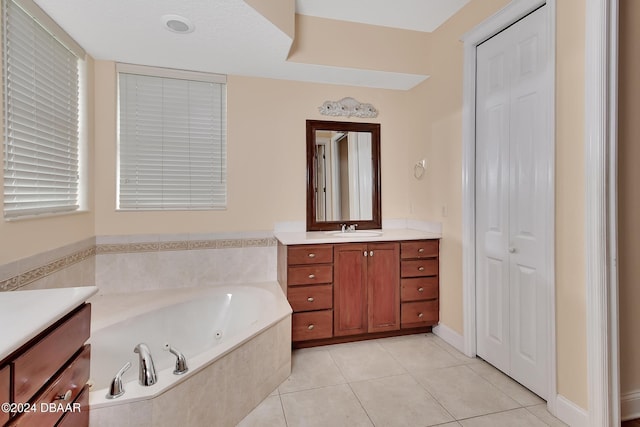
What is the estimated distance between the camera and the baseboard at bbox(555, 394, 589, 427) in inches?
66.1

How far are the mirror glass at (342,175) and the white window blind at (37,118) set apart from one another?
185cm

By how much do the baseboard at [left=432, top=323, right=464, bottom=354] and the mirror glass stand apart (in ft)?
3.60

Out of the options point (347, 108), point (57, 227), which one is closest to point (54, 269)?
point (57, 227)

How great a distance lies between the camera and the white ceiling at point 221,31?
6.26ft

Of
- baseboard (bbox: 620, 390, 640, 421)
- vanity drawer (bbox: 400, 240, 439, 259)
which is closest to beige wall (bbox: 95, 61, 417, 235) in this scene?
vanity drawer (bbox: 400, 240, 439, 259)

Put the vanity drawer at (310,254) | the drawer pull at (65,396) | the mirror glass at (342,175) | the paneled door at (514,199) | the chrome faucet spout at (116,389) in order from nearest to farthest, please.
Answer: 1. the drawer pull at (65,396)
2. the chrome faucet spout at (116,389)
3. the paneled door at (514,199)
4. the vanity drawer at (310,254)
5. the mirror glass at (342,175)

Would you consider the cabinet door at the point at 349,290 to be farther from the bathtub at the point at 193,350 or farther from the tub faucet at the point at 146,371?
the tub faucet at the point at 146,371

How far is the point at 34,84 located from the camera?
187 cm

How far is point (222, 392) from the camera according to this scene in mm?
1711

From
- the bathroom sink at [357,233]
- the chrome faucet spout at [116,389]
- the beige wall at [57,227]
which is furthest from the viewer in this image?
the bathroom sink at [357,233]

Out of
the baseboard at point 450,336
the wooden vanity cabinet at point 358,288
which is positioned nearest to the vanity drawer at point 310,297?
the wooden vanity cabinet at point 358,288

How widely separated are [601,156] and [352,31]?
208 centimetres

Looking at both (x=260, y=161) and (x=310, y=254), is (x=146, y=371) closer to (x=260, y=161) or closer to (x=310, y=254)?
(x=310, y=254)

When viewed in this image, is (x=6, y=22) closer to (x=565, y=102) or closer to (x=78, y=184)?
(x=78, y=184)
